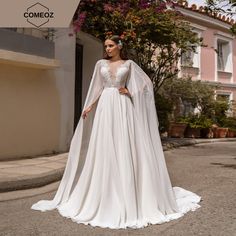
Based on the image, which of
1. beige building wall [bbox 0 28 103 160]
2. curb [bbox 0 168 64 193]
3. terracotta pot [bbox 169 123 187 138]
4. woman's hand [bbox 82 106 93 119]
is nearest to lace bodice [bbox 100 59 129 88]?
woman's hand [bbox 82 106 93 119]

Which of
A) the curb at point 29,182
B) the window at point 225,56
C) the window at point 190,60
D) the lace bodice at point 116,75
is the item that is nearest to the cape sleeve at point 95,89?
the lace bodice at point 116,75

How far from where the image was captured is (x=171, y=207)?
5031 mm

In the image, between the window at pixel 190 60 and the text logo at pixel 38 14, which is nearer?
the text logo at pixel 38 14

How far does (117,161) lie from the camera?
4.88m

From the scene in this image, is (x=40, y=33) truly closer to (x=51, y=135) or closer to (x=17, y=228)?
(x=51, y=135)

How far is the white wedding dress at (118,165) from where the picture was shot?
469 cm

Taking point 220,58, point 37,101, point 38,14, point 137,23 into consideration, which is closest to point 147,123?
point 37,101

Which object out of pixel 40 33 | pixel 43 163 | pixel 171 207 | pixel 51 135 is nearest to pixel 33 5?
pixel 40 33

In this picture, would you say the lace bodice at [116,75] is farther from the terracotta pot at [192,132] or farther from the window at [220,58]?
the window at [220,58]

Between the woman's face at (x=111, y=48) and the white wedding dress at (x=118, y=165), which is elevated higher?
the woman's face at (x=111, y=48)

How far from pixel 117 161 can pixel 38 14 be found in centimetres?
598

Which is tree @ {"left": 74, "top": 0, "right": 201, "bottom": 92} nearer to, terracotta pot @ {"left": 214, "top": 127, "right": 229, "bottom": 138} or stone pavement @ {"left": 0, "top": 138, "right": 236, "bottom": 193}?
stone pavement @ {"left": 0, "top": 138, "right": 236, "bottom": 193}

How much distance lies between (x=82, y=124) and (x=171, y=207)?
1.42 metres

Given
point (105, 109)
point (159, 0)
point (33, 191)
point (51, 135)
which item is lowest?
point (33, 191)
